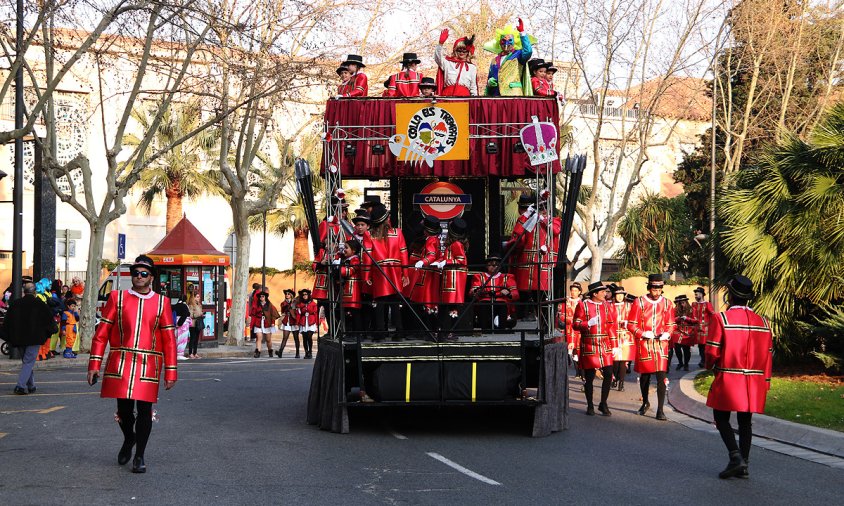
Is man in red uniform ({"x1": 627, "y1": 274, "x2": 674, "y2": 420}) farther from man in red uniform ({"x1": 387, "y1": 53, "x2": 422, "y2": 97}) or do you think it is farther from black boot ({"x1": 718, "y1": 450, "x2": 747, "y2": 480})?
black boot ({"x1": 718, "y1": 450, "x2": 747, "y2": 480})

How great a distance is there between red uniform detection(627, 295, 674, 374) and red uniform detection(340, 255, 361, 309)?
12.8 ft

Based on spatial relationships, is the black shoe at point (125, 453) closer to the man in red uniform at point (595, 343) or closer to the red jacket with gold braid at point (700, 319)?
the man in red uniform at point (595, 343)

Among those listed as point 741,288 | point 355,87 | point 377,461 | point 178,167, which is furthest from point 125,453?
point 178,167

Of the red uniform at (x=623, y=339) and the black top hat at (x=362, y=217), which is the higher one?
the black top hat at (x=362, y=217)

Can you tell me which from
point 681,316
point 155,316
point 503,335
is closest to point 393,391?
point 503,335

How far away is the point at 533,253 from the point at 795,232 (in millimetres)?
5864

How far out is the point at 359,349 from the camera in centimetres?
1170

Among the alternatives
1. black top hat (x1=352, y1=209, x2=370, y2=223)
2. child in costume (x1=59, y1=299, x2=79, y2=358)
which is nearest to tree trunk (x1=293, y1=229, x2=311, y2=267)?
child in costume (x1=59, y1=299, x2=79, y2=358)

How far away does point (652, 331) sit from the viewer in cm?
1422

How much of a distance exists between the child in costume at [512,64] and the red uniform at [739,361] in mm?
6338

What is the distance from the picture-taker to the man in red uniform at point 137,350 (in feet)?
30.3

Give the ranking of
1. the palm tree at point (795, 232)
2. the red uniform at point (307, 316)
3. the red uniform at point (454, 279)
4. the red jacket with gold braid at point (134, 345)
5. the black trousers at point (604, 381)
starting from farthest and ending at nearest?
the red uniform at point (307, 316) → the palm tree at point (795, 232) → the black trousers at point (604, 381) → the red uniform at point (454, 279) → the red jacket with gold braid at point (134, 345)

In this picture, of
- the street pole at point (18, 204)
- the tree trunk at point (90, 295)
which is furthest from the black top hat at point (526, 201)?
the tree trunk at point (90, 295)

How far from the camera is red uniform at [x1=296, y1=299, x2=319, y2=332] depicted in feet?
86.1
